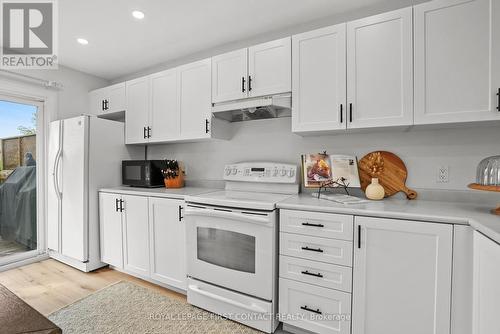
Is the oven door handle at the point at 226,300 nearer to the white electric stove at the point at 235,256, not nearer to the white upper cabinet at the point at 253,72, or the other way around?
the white electric stove at the point at 235,256

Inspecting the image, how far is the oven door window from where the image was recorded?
1.78m

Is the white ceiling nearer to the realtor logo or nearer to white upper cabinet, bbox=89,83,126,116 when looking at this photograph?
the realtor logo

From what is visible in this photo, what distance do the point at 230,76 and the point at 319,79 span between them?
2.73ft

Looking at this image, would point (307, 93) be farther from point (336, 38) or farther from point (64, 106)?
point (64, 106)

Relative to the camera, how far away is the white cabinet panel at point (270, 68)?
2.01 m

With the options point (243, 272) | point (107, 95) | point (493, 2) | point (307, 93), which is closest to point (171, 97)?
point (107, 95)

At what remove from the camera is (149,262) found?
7.77 feet

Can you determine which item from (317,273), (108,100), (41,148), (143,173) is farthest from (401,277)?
(41,148)

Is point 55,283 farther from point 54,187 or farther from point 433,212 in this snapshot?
point 433,212

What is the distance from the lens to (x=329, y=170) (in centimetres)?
207

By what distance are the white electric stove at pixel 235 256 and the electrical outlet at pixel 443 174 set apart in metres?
1.08

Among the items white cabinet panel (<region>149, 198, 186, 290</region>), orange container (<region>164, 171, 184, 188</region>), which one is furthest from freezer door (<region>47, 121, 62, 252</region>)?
white cabinet panel (<region>149, 198, 186, 290</region>)

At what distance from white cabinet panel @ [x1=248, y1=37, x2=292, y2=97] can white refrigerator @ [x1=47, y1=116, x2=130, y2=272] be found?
1.84 meters

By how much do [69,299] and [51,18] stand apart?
252 centimetres
